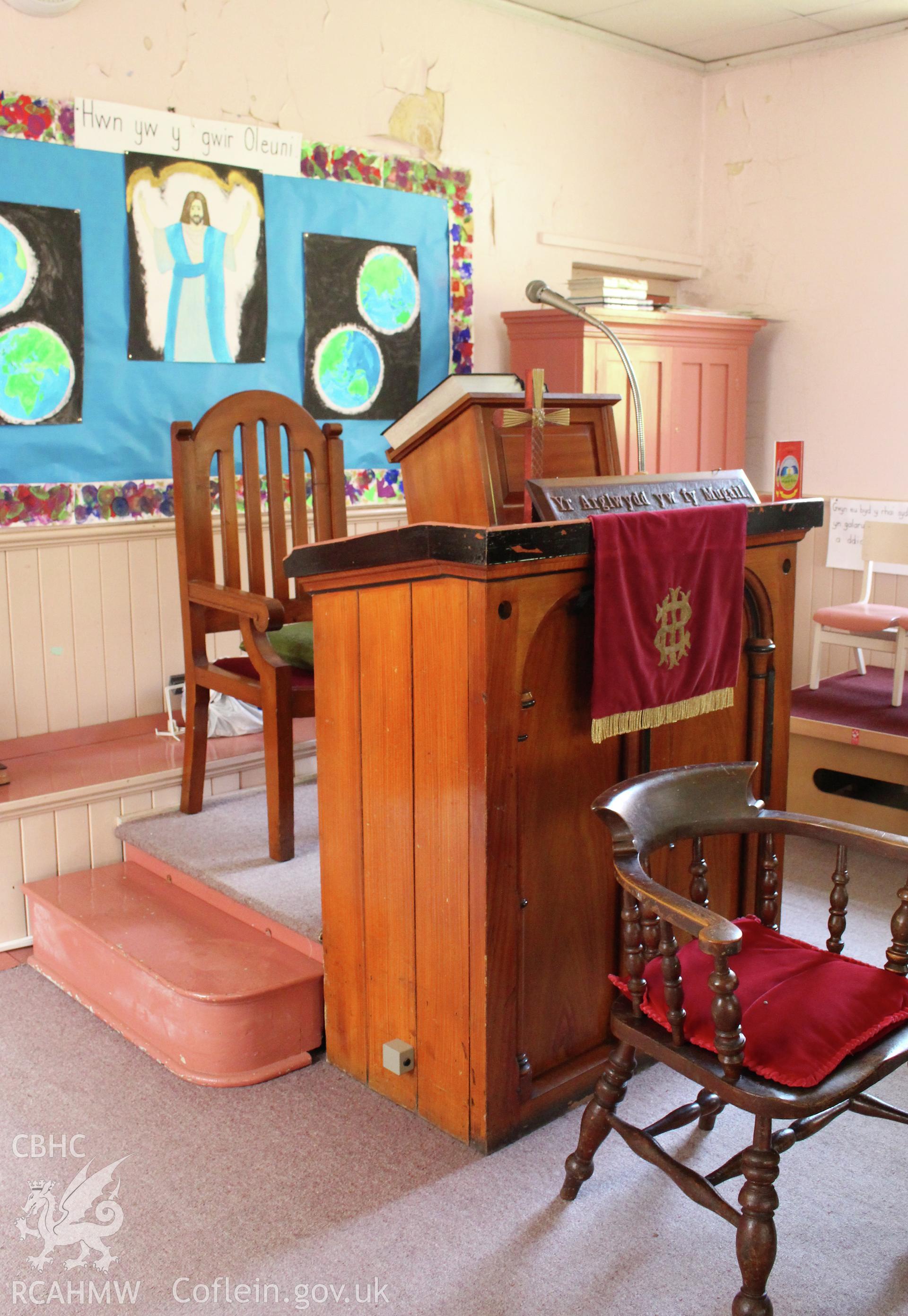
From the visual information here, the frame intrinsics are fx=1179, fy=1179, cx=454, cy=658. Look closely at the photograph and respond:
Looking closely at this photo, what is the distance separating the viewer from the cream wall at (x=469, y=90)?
3.45 metres

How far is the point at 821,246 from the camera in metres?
4.93

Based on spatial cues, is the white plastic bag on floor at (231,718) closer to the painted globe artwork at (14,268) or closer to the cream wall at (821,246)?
the painted globe artwork at (14,268)

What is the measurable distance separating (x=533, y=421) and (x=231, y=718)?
6.21 ft

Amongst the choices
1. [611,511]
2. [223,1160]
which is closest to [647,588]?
[611,511]

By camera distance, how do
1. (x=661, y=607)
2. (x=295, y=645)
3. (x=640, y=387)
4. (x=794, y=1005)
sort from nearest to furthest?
(x=794, y=1005) → (x=661, y=607) → (x=295, y=645) → (x=640, y=387)

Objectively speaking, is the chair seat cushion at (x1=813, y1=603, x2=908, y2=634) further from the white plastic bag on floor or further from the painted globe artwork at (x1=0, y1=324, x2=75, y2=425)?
the painted globe artwork at (x1=0, y1=324, x2=75, y2=425)

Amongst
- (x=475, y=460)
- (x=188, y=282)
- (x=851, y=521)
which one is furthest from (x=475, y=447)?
(x=851, y=521)

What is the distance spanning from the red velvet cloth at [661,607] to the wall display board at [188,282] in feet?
6.78

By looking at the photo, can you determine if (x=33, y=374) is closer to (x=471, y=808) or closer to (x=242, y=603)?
(x=242, y=603)

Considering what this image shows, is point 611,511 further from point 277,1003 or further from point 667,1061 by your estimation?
point 277,1003

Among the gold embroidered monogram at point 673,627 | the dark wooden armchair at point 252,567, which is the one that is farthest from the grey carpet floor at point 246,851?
the gold embroidered monogram at point 673,627

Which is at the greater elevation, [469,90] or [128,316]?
[469,90]

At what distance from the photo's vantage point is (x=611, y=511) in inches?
83.7

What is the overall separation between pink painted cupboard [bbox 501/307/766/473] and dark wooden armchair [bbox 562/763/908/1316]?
106 inches
